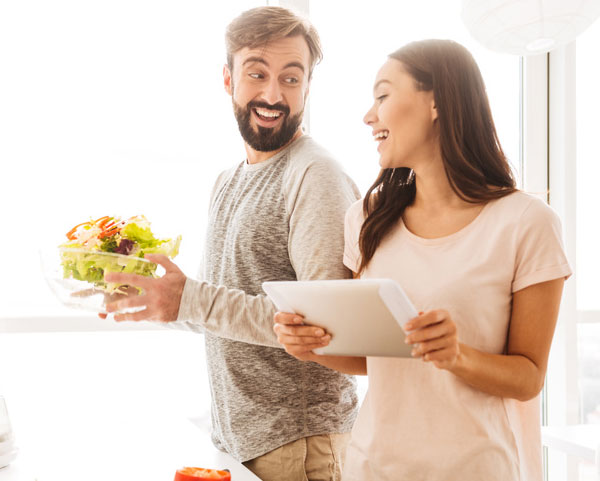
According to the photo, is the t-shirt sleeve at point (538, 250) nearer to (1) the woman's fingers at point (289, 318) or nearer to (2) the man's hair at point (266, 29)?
(1) the woman's fingers at point (289, 318)

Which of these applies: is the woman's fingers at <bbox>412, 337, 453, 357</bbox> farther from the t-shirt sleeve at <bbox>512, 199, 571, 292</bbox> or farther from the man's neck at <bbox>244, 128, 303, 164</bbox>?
the man's neck at <bbox>244, 128, 303, 164</bbox>

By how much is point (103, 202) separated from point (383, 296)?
1.58m

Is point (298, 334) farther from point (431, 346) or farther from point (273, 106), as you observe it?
point (273, 106)

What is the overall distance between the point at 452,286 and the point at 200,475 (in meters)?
0.58

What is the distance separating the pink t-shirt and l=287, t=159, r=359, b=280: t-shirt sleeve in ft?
0.65

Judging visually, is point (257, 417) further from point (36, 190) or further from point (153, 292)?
point (36, 190)

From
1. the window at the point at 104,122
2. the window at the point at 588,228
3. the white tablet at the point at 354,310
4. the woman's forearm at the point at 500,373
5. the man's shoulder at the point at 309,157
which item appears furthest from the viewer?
the window at the point at 588,228

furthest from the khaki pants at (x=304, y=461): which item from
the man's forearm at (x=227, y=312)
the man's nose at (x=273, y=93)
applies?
the man's nose at (x=273, y=93)

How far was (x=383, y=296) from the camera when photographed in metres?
0.96

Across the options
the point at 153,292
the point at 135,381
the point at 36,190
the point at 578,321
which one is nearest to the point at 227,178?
the point at 153,292

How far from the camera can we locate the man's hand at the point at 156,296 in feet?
4.17

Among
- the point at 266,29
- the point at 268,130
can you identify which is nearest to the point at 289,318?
the point at 268,130

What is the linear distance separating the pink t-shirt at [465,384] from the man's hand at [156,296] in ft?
1.55

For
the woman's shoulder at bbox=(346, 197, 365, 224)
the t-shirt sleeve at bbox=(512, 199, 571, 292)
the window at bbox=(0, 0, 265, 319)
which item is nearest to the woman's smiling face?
the woman's shoulder at bbox=(346, 197, 365, 224)
